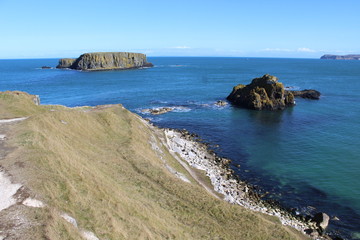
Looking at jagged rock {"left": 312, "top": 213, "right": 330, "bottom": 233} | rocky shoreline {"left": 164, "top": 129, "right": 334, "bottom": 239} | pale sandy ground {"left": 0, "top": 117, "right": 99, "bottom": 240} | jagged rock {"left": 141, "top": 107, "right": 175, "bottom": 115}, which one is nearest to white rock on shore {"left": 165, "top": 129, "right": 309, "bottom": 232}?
rocky shoreline {"left": 164, "top": 129, "right": 334, "bottom": 239}

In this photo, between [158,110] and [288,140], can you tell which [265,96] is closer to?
[288,140]

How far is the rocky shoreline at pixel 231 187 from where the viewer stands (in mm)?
29719

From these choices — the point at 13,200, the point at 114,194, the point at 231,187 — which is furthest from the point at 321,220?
the point at 13,200

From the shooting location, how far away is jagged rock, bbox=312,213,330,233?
2930cm

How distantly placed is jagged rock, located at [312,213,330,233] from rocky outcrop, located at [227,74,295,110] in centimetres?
5656

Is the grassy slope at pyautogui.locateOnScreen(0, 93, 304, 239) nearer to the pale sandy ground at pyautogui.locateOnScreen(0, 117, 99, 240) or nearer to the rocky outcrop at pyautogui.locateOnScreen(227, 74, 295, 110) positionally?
the pale sandy ground at pyautogui.locateOnScreen(0, 117, 99, 240)

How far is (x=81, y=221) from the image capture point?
1788 cm

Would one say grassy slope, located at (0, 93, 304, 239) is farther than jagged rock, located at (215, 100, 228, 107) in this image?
No

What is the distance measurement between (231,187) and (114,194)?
61.9ft

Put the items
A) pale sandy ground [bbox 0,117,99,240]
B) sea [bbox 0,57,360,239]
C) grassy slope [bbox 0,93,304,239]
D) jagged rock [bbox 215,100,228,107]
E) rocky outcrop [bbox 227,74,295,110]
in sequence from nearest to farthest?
pale sandy ground [bbox 0,117,99,240], grassy slope [bbox 0,93,304,239], sea [bbox 0,57,360,239], rocky outcrop [bbox 227,74,295,110], jagged rock [bbox 215,100,228,107]

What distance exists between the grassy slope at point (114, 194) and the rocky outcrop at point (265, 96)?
55.0 m

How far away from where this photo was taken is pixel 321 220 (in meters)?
29.9

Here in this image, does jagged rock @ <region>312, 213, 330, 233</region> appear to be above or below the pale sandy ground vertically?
below

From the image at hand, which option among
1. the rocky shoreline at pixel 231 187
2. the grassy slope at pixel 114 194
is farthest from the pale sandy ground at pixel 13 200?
the rocky shoreline at pixel 231 187
